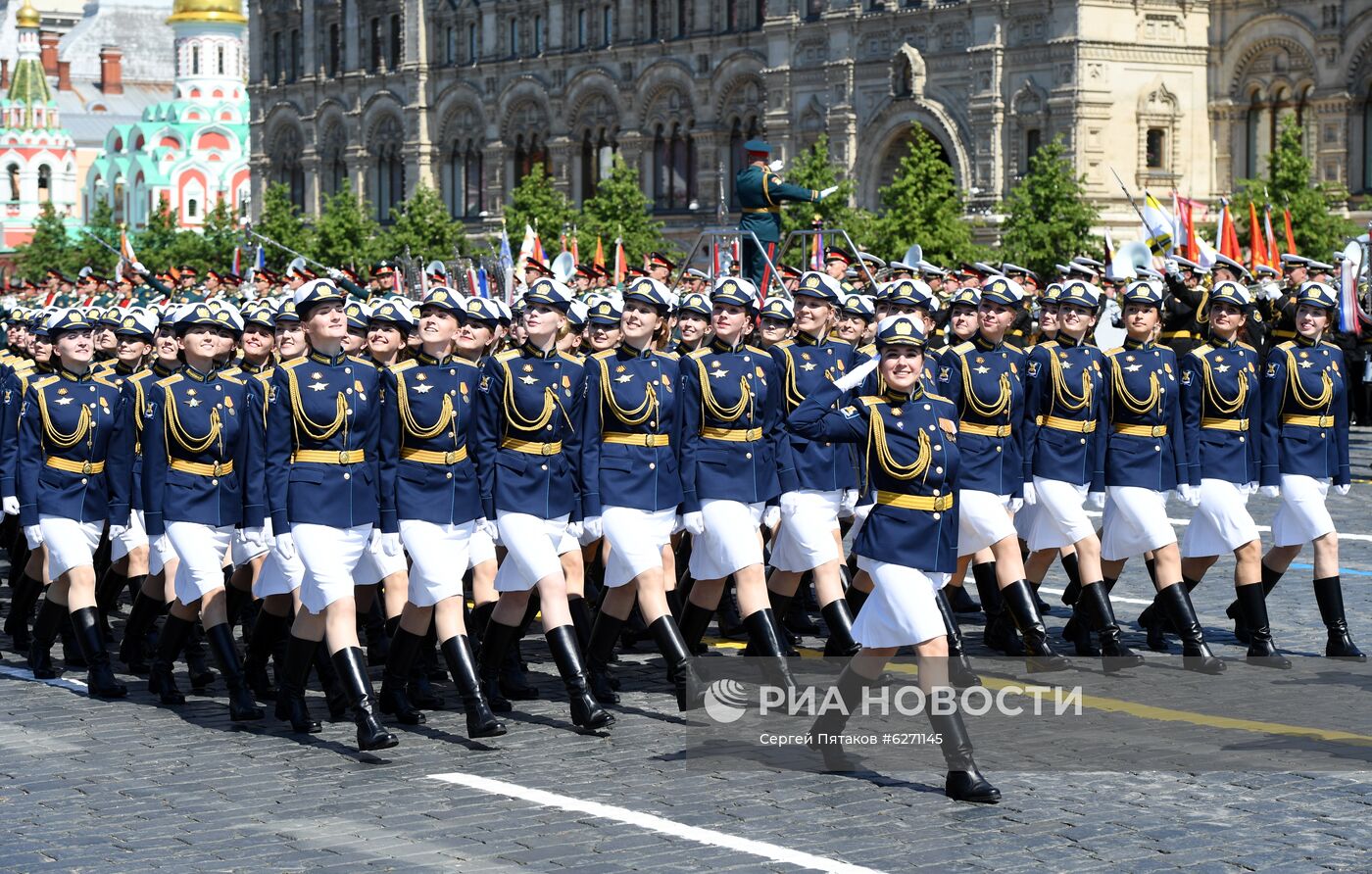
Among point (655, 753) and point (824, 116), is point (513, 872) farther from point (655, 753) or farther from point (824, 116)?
point (824, 116)

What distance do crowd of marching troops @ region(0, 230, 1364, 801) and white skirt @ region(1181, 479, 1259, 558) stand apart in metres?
0.01

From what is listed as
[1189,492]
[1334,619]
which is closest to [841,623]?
[1189,492]

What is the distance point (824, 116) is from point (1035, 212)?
36.5 feet

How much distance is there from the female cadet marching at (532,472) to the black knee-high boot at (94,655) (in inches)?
77.0

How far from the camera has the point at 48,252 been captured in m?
83.9

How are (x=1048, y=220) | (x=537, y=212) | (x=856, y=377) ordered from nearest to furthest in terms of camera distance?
(x=856, y=377) < (x=1048, y=220) < (x=537, y=212)

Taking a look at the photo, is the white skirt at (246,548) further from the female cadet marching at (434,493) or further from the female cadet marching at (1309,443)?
the female cadet marching at (1309,443)

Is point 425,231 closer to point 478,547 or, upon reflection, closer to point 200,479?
point 200,479

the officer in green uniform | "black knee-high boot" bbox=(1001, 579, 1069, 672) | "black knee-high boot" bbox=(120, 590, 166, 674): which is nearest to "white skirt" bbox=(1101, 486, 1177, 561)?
"black knee-high boot" bbox=(1001, 579, 1069, 672)

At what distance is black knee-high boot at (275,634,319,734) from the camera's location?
10102 mm

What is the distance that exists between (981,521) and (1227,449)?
1352mm

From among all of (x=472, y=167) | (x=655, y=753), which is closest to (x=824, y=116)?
(x=472, y=167)

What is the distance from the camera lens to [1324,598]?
38.5 feet

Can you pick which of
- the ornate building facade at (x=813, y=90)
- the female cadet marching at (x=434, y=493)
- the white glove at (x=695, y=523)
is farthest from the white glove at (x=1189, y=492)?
the ornate building facade at (x=813, y=90)
